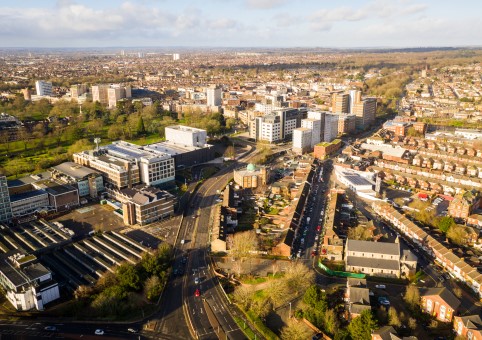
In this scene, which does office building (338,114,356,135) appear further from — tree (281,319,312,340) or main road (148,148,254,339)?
tree (281,319,312,340)

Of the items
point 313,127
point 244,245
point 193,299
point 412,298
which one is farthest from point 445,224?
point 313,127

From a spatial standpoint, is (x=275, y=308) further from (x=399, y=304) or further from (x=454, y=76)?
(x=454, y=76)

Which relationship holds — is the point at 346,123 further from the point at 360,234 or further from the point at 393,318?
the point at 393,318

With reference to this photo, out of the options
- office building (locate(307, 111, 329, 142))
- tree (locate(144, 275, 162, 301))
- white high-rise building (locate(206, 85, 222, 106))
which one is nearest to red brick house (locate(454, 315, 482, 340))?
tree (locate(144, 275, 162, 301))

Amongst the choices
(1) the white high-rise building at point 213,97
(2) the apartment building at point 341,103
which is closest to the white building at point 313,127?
(2) the apartment building at point 341,103

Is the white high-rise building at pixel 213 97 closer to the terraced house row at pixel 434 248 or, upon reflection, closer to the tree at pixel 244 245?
the terraced house row at pixel 434 248
